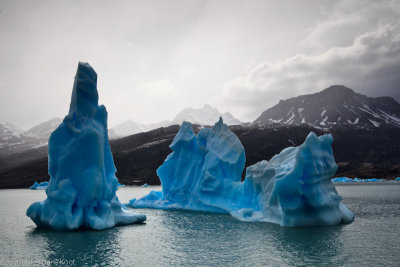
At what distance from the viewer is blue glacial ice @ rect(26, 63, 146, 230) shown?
14.1m

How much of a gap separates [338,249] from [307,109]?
585ft

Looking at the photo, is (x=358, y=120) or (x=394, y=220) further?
(x=358, y=120)

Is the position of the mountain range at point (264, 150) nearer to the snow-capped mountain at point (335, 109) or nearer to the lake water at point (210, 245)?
the snow-capped mountain at point (335, 109)

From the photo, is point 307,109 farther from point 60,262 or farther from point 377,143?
point 60,262

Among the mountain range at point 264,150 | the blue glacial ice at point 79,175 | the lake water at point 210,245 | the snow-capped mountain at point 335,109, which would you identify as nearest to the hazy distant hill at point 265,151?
the mountain range at point 264,150

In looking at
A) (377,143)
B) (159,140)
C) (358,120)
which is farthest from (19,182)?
(358,120)

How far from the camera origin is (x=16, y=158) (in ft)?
447

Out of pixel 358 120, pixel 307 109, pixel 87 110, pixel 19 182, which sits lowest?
pixel 19 182

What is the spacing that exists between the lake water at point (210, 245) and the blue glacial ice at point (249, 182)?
101cm

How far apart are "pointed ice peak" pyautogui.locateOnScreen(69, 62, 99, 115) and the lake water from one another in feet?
19.9

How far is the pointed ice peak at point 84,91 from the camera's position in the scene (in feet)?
50.7

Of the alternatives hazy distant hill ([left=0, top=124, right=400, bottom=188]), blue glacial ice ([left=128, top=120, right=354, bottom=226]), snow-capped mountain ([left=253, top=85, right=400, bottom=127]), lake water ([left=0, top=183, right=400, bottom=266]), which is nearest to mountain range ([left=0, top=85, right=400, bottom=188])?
hazy distant hill ([left=0, top=124, right=400, bottom=188])

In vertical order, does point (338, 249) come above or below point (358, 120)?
below

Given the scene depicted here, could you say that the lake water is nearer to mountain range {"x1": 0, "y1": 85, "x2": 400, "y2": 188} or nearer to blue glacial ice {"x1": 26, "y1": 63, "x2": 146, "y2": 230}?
blue glacial ice {"x1": 26, "y1": 63, "x2": 146, "y2": 230}
